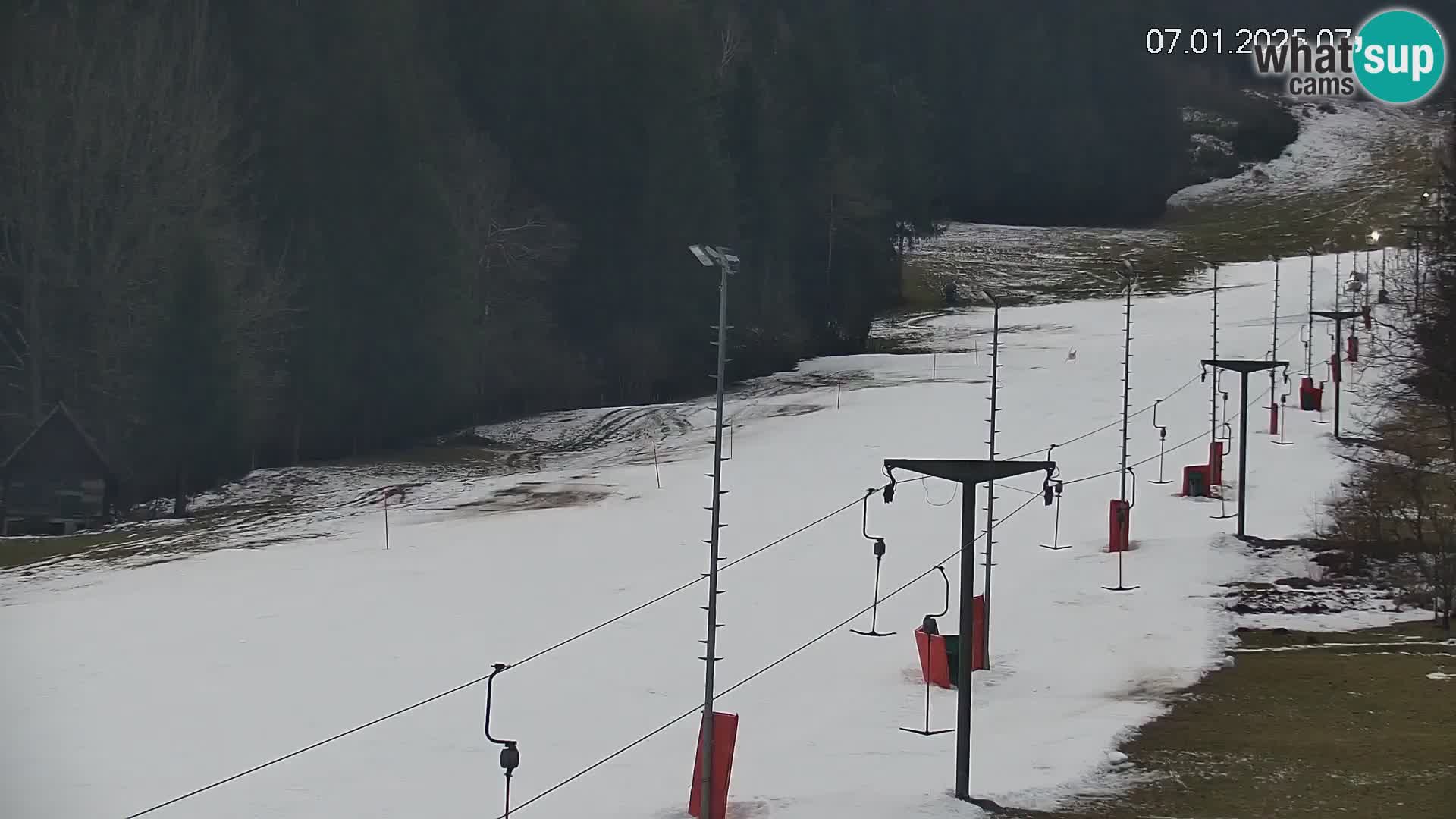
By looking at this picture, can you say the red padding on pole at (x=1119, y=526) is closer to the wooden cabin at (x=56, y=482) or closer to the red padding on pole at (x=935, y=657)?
the red padding on pole at (x=935, y=657)

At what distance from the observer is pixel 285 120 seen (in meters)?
52.6

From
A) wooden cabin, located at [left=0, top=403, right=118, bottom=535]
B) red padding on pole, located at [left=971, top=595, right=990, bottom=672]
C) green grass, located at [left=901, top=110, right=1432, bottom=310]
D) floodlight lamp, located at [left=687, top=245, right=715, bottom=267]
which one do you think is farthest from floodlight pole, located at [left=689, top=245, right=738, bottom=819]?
green grass, located at [left=901, top=110, right=1432, bottom=310]

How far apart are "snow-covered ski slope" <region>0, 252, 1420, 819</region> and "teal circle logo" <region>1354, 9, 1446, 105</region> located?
263ft

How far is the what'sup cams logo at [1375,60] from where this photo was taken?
4567 inches

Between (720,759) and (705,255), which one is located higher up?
(705,255)

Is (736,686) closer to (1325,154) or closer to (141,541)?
(141,541)

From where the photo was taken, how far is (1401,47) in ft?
381

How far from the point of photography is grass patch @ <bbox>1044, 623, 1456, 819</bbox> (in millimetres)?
15453

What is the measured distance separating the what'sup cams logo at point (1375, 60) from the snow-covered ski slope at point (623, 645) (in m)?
67.6

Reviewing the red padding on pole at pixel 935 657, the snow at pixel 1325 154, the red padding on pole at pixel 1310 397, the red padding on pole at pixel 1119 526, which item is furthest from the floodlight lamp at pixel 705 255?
the snow at pixel 1325 154

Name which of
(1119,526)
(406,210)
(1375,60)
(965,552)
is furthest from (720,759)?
(1375,60)

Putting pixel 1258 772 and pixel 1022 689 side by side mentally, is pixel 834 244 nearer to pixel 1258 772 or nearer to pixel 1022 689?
pixel 1022 689

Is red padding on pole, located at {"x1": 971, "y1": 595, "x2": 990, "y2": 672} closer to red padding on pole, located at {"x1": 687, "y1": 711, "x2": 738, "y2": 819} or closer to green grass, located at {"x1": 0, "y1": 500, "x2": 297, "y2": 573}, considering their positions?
red padding on pole, located at {"x1": 687, "y1": 711, "x2": 738, "y2": 819}

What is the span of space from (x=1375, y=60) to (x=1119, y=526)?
343 feet
